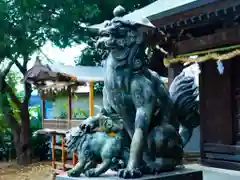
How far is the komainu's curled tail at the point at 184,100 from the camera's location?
405 cm

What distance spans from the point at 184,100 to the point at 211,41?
318cm

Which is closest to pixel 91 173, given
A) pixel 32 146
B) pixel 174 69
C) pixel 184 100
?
pixel 184 100

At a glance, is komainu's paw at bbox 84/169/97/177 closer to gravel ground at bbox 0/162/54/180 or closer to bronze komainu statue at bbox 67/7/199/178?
bronze komainu statue at bbox 67/7/199/178

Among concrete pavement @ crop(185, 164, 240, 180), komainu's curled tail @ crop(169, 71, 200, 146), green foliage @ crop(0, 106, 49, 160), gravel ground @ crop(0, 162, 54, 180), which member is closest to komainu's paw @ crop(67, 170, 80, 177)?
komainu's curled tail @ crop(169, 71, 200, 146)

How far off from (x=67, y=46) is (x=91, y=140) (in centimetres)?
1095

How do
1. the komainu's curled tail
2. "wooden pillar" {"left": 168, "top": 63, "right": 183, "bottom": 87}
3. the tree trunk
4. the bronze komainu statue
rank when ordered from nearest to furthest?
1. the bronze komainu statue
2. the komainu's curled tail
3. "wooden pillar" {"left": 168, "top": 63, "right": 183, "bottom": 87}
4. the tree trunk

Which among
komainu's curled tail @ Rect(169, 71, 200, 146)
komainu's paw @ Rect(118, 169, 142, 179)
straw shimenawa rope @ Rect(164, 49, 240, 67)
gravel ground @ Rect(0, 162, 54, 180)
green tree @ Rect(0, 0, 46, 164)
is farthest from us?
green tree @ Rect(0, 0, 46, 164)

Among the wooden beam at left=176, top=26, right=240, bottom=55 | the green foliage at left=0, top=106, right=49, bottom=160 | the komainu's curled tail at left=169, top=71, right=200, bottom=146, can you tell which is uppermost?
the wooden beam at left=176, top=26, right=240, bottom=55

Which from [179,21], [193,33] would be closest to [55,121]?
[193,33]

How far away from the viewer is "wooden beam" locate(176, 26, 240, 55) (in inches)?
258

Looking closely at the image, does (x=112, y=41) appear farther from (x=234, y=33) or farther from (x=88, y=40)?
(x=88, y=40)

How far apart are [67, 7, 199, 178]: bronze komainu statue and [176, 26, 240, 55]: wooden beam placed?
332cm

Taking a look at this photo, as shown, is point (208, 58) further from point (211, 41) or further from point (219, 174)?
point (219, 174)

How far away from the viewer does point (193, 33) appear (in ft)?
26.6
